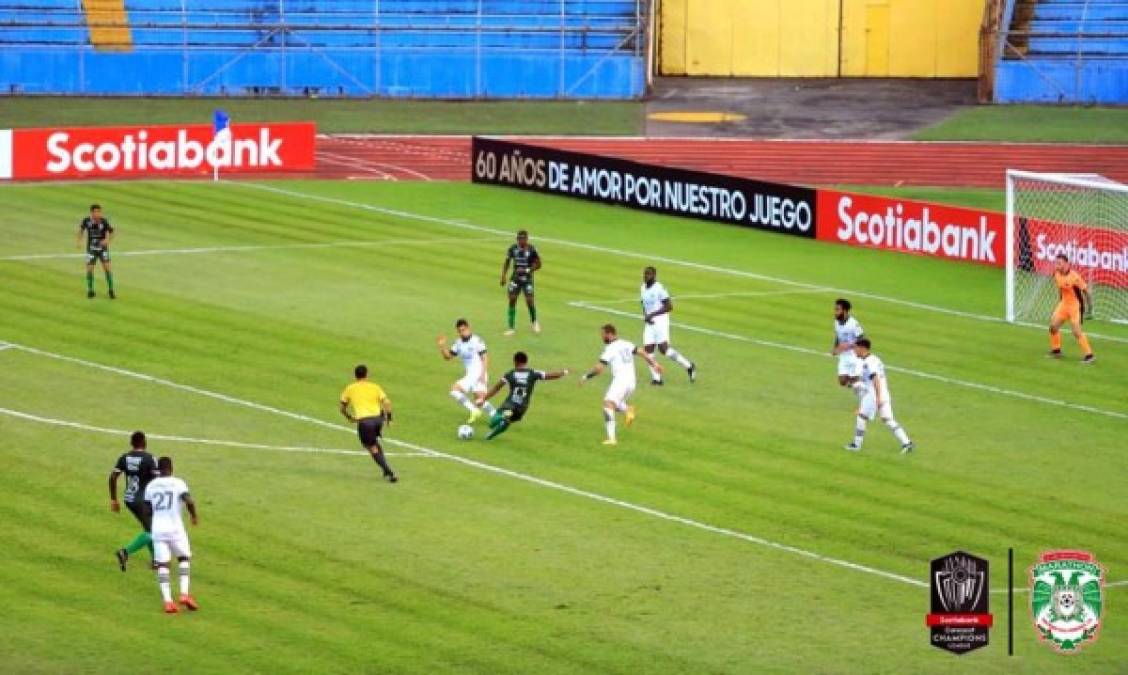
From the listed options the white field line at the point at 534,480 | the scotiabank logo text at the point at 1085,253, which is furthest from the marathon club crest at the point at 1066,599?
the scotiabank logo text at the point at 1085,253

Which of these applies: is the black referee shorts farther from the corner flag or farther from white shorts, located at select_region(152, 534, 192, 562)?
the corner flag

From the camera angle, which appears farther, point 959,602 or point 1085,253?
point 1085,253

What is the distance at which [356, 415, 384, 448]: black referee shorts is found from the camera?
3241 cm

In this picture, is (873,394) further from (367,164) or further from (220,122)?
(367,164)

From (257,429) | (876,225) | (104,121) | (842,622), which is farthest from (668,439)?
(104,121)

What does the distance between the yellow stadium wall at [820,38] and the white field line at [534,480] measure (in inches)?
1957

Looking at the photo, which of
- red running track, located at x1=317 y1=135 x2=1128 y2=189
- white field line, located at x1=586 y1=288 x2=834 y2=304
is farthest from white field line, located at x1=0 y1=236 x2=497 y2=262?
red running track, located at x1=317 y1=135 x2=1128 y2=189

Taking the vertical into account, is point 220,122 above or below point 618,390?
above

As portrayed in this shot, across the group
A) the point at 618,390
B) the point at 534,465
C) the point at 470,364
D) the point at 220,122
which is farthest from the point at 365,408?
the point at 220,122

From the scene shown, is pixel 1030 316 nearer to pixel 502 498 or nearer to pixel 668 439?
pixel 668 439

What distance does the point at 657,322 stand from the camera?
40625 millimetres

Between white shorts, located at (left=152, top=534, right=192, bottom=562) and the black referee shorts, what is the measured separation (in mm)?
5869

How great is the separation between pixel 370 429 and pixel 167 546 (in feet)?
19.8

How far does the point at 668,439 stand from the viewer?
3641cm
